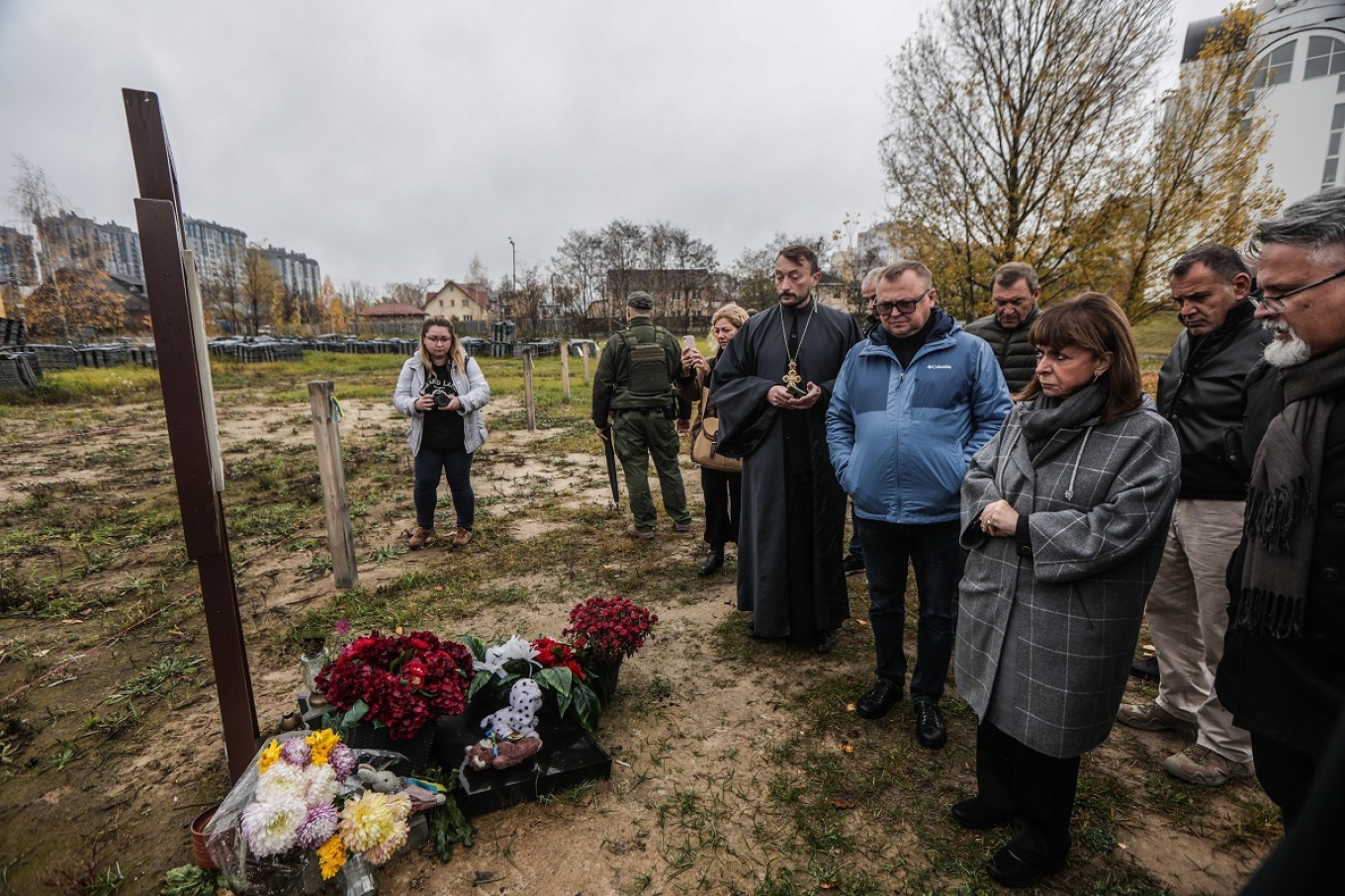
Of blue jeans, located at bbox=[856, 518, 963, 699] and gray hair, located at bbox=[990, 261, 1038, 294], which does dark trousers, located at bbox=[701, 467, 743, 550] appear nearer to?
blue jeans, located at bbox=[856, 518, 963, 699]

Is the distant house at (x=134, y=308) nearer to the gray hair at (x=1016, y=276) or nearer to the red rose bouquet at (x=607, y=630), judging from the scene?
the red rose bouquet at (x=607, y=630)

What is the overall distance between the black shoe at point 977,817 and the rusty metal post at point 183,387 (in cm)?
291

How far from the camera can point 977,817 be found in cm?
253

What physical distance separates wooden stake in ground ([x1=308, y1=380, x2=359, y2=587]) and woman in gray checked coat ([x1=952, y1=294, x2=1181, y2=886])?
167 inches

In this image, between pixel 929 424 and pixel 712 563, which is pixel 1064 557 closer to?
pixel 929 424

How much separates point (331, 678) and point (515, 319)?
145 ft

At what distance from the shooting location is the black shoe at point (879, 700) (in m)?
3.27

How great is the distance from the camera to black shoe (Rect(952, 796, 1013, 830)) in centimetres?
253

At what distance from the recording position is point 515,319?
44.9m

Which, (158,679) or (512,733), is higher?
(512,733)

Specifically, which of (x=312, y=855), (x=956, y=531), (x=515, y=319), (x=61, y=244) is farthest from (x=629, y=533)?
(x=515, y=319)

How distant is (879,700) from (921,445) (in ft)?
4.37

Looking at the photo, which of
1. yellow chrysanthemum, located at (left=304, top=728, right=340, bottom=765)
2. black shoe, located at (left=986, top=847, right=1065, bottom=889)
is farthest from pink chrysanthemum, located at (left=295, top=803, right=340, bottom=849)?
black shoe, located at (left=986, top=847, right=1065, bottom=889)

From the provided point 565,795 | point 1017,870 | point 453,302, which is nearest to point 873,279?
point 1017,870
